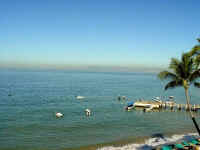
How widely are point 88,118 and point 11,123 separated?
1483cm

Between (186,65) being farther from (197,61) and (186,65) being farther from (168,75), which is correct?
(168,75)

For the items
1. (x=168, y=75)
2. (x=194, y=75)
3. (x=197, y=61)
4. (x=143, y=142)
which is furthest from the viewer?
(x=143, y=142)

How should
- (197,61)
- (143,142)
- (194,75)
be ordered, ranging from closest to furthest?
(194,75) → (197,61) → (143,142)

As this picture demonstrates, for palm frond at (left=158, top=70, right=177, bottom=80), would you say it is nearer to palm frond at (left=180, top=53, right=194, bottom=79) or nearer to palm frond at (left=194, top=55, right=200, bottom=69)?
palm frond at (left=180, top=53, right=194, bottom=79)

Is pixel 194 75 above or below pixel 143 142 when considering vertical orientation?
above

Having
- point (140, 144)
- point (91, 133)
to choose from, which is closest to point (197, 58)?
point (140, 144)

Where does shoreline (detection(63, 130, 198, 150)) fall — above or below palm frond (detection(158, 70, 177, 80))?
below

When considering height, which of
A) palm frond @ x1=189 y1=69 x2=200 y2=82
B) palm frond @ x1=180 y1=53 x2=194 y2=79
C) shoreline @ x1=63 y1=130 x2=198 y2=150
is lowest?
shoreline @ x1=63 y1=130 x2=198 y2=150

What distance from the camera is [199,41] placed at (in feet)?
54.6

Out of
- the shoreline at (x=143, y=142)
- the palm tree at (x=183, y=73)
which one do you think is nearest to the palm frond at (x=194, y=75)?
the palm tree at (x=183, y=73)

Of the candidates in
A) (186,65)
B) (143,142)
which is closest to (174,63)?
(186,65)

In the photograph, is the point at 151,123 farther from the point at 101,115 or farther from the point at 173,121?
the point at 101,115

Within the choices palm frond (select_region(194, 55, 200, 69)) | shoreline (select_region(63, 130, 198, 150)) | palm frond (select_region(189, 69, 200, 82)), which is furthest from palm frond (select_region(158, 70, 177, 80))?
shoreline (select_region(63, 130, 198, 150))

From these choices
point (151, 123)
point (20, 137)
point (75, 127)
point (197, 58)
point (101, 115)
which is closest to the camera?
point (197, 58)
